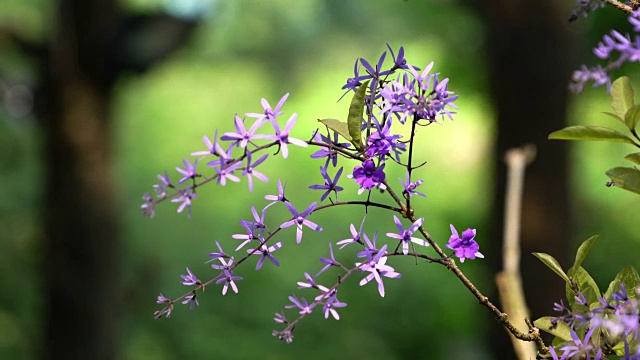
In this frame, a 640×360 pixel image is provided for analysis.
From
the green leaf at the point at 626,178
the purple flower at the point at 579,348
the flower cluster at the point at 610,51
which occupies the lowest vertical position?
the purple flower at the point at 579,348

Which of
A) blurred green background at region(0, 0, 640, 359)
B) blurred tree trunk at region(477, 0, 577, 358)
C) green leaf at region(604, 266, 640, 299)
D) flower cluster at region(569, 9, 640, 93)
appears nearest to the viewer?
flower cluster at region(569, 9, 640, 93)

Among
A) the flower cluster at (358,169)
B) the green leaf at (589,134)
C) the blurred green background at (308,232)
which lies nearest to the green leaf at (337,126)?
the flower cluster at (358,169)

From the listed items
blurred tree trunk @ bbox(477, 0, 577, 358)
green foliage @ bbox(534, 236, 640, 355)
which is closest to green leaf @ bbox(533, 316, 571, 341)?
green foliage @ bbox(534, 236, 640, 355)

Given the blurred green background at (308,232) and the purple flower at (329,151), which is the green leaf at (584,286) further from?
the blurred green background at (308,232)

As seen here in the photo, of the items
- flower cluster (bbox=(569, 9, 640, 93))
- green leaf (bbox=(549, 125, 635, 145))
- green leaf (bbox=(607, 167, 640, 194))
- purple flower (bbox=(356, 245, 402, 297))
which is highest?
flower cluster (bbox=(569, 9, 640, 93))

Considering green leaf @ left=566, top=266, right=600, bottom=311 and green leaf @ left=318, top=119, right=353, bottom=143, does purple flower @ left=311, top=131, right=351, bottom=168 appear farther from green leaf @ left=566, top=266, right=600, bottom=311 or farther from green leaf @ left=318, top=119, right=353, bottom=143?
green leaf @ left=566, top=266, right=600, bottom=311

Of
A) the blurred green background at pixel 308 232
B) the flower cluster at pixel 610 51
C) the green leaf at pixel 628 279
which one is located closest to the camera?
the flower cluster at pixel 610 51
